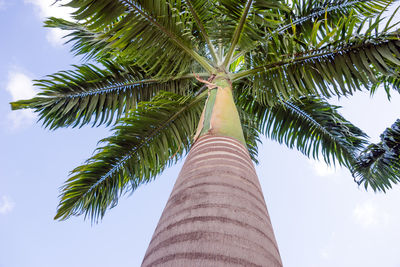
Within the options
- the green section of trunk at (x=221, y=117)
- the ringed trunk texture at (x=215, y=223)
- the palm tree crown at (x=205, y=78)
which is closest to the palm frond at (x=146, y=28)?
the palm tree crown at (x=205, y=78)

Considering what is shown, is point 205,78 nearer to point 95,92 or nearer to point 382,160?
point 95,92

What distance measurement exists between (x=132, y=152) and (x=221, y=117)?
2127 millimetres

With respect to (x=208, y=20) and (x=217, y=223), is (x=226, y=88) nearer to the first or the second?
(x=208, y=20)

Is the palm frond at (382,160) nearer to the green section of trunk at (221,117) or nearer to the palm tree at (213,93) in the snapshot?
the palm tree at (213,93)

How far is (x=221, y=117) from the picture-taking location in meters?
2.30

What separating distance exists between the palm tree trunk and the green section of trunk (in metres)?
0.26

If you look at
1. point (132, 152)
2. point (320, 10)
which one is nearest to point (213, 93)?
point (132, 152)

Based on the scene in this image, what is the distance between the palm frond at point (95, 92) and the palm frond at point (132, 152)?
443 millimetres

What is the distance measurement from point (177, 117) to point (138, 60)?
3.05 feet

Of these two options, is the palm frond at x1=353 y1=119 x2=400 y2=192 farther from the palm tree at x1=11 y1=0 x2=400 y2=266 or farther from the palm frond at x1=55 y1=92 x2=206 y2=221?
the palm frond at x1=55 y1=92 x2=206 y2=221

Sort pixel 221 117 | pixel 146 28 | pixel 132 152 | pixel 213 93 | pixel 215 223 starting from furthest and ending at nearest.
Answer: pixel 132 152
pixel 146 28
pixel 213 93
pixel 221 117
pixel 215 223

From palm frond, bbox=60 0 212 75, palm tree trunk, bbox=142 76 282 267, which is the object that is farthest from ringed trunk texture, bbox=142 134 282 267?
palm frond, bbox=60 0 212 75

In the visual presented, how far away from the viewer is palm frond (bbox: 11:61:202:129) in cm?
409

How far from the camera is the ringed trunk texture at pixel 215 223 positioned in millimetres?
1064
